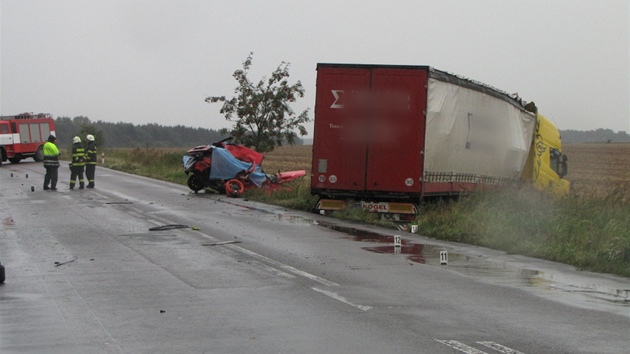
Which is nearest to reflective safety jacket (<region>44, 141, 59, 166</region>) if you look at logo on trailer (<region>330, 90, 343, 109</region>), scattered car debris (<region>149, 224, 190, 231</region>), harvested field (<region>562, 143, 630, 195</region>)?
scattered car debris (<region>149, 224, 190, 231</region>)

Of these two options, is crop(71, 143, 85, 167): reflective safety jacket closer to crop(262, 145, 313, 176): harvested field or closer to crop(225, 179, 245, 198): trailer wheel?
crop(225, 179, 245, 198): trailer wheel

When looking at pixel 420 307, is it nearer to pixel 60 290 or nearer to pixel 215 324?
pixel 215 324

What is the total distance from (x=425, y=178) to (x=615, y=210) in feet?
13.4

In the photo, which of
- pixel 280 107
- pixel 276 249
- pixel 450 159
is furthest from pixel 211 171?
pixel 276 249

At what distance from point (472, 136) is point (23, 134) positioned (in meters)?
36.5

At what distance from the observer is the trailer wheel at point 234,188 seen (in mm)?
25375

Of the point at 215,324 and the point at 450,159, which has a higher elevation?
the point at 450,159

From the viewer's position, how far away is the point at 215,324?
7.46m

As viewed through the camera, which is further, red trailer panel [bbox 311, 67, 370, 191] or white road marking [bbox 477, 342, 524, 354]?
red trailer panel [bbox 311, 67, 370, 191]

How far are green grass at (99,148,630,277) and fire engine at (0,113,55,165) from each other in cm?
3230

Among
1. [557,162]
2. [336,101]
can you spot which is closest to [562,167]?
[557,162]

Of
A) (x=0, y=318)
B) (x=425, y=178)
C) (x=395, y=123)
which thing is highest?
(x=395, y=123)

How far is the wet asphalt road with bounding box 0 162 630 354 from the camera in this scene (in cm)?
685

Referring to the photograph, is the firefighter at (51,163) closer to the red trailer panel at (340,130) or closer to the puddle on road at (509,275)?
the red trailer panel at (340,130)
